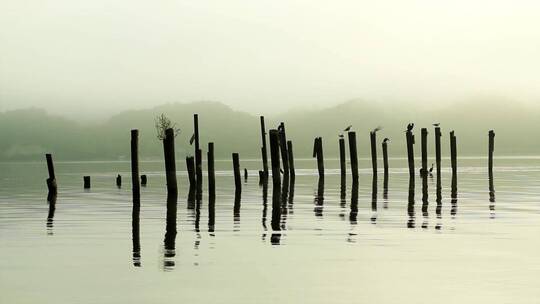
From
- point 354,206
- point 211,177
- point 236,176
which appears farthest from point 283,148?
point 354,206

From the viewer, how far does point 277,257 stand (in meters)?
17.4

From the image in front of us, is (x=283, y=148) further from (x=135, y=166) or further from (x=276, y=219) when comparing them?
(x=276, y=219)

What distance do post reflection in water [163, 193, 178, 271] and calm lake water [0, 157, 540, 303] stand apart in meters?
0.04

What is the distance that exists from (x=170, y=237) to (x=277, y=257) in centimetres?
477

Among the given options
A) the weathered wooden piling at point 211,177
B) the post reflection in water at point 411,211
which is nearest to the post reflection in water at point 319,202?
the post reflection in water at point 411,211

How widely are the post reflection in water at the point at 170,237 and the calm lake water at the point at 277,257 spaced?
44 mm

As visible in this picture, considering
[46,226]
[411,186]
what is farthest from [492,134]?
[46,226]

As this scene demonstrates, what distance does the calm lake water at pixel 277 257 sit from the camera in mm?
13406

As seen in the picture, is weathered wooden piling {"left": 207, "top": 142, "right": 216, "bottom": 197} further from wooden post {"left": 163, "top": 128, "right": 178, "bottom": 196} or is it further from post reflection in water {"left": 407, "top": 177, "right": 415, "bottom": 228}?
post reflection in water {"left": 407, "top": 177, "right": 415, "bottom": 228}

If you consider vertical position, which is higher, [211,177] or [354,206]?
[211,177]

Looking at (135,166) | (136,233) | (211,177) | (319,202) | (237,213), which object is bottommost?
(319,202)

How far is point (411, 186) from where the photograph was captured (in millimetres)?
46281

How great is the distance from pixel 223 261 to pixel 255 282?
98.6 inches

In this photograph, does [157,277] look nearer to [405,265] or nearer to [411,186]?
[405,265]
